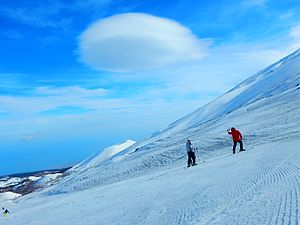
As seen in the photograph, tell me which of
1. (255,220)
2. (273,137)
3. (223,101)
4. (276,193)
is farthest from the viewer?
(223,101)

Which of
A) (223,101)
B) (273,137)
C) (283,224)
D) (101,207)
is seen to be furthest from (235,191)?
(223,101)

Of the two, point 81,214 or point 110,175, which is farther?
point 110,175

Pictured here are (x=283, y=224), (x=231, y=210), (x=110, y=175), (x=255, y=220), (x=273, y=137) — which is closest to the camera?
(x=283, y=224)

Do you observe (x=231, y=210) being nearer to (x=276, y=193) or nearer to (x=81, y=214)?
(x=276, y=193)

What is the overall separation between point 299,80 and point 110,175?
159 feet

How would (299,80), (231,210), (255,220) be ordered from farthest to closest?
(299,80), (231,210), (255,220)

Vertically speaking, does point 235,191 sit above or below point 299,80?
below

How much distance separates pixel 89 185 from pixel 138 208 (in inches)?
800

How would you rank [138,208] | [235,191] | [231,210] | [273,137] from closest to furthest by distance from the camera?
[231,210] < [235,191] < [138,208] < [273,137]

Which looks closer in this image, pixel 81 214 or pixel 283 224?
pixel 283 224

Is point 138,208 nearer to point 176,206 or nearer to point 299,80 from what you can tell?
point 176,206

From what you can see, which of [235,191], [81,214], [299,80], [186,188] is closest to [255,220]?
[235,191]

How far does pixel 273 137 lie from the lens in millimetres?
28953

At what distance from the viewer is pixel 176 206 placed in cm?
1004
